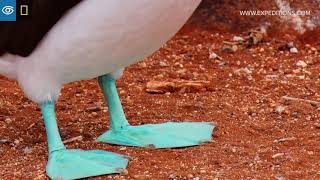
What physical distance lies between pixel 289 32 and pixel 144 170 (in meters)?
2.51

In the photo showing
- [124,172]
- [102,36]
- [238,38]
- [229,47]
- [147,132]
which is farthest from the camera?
[238,38]

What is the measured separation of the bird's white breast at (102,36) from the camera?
2711mm

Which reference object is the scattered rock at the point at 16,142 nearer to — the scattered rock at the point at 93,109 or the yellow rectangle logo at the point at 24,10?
the scattered rock at the point at 93,109

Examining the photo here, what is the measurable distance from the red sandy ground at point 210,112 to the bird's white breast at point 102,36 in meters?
0.41

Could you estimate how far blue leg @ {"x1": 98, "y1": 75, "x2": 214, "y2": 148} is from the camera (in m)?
3.20

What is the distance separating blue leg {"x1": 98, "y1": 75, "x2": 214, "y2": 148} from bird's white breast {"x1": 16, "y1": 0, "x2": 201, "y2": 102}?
40 cm

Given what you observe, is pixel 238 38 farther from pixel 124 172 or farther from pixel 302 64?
pixel 124 172

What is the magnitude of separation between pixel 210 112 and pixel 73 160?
95cm

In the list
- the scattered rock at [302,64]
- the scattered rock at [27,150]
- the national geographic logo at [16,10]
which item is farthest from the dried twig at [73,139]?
the scattered rock at [302,64]

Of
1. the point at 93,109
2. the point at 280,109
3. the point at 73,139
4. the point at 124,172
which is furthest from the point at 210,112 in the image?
the point at 124,172

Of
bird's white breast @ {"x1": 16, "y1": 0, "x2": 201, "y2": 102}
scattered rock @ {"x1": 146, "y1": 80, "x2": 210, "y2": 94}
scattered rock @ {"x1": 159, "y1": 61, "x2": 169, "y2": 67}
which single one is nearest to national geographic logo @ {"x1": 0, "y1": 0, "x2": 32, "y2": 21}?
bird's white breast @ {"x1": 16, "y1": 0, "x2": 201, "y2": 102}

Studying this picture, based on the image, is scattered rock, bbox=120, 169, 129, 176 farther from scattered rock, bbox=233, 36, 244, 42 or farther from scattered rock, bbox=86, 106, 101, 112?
scattered rock, bbox=233, 36, 244, 42

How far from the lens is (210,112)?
370 cm

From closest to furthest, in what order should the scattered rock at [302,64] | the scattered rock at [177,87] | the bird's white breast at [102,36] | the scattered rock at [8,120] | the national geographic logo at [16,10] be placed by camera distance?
the bird's white breast at [102,36]
the national geographic logo at [16,10]
the scattered rock at [8,120]
the scattered rock at [177,87]
the scattered rock at [302,64]
